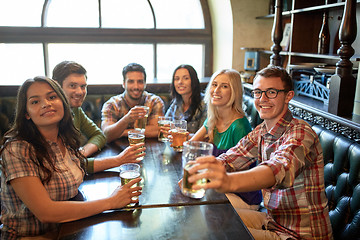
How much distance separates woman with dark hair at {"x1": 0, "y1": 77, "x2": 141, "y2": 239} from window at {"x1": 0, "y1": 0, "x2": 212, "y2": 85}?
2.81 meters

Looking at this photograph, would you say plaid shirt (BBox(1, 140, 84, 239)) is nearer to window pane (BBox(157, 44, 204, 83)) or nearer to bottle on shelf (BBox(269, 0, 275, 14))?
bottle on shelf (BBox(269, 0, 275, 14))

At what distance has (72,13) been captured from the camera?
178 inches

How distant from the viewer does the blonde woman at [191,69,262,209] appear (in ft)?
7.08

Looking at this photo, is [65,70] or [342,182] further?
[65,70]

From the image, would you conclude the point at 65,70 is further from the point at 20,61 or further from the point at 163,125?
the point at 20,61

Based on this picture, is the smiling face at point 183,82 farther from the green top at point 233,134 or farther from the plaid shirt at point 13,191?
the plaid shirt at point 13,191

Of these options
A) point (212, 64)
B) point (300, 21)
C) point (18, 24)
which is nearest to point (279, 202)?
point (300, 21)

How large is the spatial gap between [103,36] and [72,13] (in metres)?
0.53

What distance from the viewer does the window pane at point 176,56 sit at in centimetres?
497

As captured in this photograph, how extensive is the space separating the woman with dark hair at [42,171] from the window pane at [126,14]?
11.1 ft

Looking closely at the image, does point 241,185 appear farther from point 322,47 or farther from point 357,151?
point 322,47

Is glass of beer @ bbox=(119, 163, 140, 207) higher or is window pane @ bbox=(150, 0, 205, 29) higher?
window pane @ bbox=(150, 0, 205, 29)

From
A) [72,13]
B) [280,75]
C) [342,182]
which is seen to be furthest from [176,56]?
[342,182]

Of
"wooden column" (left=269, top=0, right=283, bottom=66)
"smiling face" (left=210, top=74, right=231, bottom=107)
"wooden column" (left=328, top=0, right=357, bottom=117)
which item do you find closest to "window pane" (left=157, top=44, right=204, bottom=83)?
"wooden column" (left=269, top=0, right=283, bottom=66)
